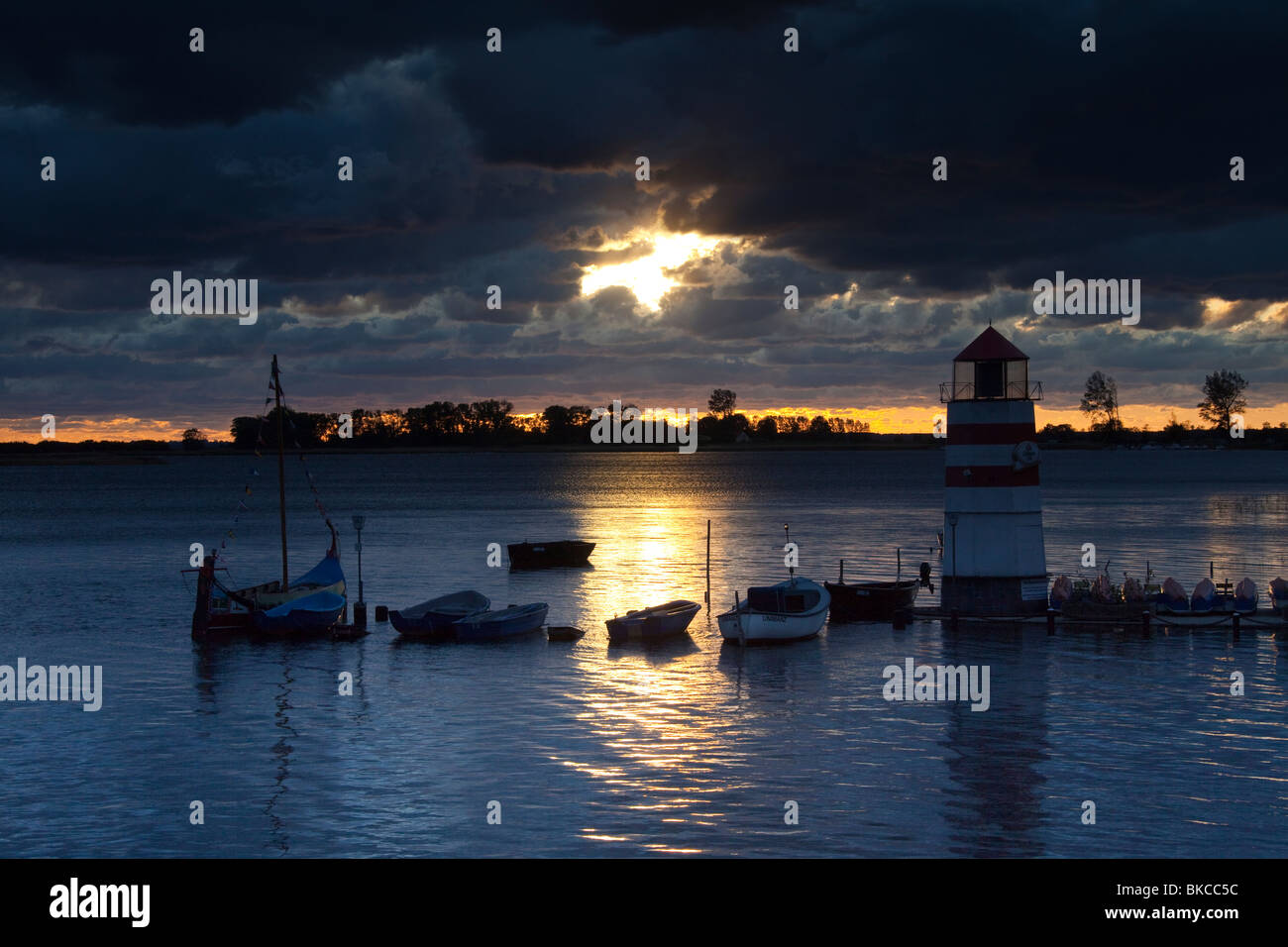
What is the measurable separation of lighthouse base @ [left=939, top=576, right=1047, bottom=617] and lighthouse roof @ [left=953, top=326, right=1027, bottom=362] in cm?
944

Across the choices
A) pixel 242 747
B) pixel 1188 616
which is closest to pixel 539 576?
pixel 1188 616

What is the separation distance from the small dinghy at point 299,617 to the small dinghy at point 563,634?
31.7 ft

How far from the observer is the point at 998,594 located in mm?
49094

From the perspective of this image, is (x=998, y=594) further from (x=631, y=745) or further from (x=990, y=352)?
(x=631, y=745)

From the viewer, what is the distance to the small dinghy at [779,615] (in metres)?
46.5

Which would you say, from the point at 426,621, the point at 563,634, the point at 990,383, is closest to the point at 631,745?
the point at 563,634

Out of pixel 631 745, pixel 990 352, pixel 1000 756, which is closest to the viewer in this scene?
pixel 1000 756

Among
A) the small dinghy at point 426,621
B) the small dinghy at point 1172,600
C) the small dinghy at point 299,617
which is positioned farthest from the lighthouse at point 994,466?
the small dinghy at point 299,617

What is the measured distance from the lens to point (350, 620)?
5650 cm

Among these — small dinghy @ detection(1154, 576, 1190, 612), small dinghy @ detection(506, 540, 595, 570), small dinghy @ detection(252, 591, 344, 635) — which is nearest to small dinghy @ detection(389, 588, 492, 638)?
small dinghy @ detection(252, 591, 344, 635)

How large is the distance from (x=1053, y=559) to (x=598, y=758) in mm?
60220

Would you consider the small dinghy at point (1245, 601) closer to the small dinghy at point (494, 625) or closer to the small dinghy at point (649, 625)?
the small dinghy at point (649, 625)

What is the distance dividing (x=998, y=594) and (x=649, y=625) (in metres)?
15.1
